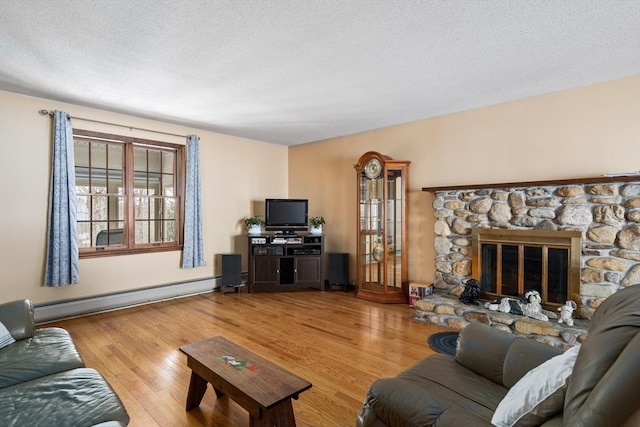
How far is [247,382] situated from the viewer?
1.67m

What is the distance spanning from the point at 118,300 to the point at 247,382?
3.43 metres

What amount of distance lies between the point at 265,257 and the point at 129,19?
3.59 m

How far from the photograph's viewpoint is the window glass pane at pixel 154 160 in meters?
4.71

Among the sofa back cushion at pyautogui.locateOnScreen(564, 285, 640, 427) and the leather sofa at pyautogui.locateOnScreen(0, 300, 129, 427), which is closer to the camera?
the sofa back cushion at pyautogui.locateOnScreen(564, 285, 640, 427)

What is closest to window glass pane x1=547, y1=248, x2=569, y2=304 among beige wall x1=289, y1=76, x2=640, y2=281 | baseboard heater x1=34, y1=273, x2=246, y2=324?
beige wall x1=289, y1=76, x2=640, y2=281

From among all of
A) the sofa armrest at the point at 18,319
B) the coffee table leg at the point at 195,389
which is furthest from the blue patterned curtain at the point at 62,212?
the coffee table leg at the point at 195,389

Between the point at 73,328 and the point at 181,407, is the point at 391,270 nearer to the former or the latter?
the point at 181,407

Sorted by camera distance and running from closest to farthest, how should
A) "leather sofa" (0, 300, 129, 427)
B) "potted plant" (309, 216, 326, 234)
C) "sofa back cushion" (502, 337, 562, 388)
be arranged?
"leather sofa" (0, 300, 129, 427), "sofa back cushion" (502, 337, 562, 388), "potted plant" (309, 216, 326, 234)

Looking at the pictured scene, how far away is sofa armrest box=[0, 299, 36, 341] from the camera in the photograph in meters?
2.10

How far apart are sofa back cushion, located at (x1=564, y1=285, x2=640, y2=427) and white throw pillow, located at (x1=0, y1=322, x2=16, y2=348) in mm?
2903

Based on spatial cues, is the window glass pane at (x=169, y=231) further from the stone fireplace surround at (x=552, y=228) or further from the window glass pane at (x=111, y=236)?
the stone fireplace surround at (x=552, y=228)

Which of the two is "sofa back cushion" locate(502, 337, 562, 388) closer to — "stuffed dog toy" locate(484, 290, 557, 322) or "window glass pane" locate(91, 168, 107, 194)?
"stuffed dog toy" locate(484, 290, 557, 322)

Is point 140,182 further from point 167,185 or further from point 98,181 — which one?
point 98,181

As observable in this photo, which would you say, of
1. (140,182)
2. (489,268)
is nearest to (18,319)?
(140,182)
